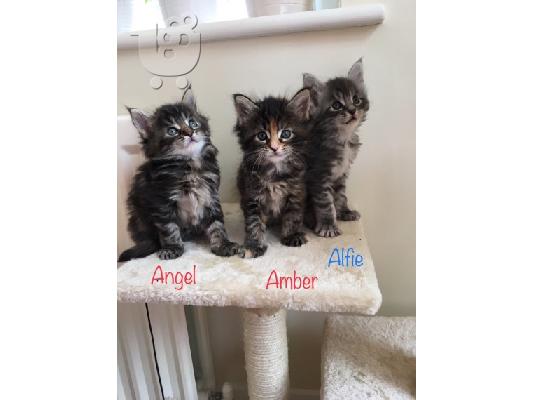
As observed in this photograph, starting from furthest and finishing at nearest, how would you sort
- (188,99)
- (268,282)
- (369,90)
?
(369,90)
(188,99)
(268,282)

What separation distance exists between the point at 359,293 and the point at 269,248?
0.76 ft

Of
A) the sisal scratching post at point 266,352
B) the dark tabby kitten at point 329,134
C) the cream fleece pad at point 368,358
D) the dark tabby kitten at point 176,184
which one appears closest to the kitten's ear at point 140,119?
the dark tabby kitten at point 176,184

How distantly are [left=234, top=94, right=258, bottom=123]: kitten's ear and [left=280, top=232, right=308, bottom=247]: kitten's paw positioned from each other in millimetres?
281

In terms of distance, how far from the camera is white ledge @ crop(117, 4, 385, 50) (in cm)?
85

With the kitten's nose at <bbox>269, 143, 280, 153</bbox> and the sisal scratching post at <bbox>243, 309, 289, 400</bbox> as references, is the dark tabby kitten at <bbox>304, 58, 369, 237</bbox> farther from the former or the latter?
the sisal scratching post at <bbox>243, 309, 289, 400</bbox>

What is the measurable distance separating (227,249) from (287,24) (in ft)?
1.85

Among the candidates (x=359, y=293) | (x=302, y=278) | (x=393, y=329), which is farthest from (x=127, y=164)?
(x=393, y=329)

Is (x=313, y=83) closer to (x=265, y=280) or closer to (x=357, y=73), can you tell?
(x=357, y=73)

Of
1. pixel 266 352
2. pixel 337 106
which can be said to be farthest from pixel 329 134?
pixel 266 352

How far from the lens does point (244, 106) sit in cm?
77

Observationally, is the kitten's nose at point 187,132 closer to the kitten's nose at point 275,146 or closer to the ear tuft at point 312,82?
the kitten's nose at point 275,146

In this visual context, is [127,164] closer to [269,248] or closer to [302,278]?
[269,248]

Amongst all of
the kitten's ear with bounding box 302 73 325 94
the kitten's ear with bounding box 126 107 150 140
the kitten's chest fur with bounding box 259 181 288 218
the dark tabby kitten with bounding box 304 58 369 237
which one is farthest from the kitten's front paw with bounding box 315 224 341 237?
the kitten's ear with bounding box 126 107 150 140

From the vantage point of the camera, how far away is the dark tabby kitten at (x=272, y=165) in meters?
0.76
